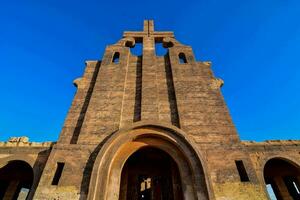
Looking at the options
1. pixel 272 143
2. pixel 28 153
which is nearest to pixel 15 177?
pixel 28 153

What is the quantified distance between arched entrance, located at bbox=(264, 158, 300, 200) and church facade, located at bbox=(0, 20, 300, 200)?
0.18ft

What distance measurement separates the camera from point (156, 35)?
16.1 m

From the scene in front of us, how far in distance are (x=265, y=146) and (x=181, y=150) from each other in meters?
4.94

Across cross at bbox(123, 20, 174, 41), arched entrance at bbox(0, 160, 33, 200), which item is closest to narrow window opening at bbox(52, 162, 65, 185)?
arched entrance at bbox(0, 160, 33, 200)

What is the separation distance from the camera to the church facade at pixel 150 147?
27.0 ft

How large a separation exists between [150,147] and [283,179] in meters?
8.65

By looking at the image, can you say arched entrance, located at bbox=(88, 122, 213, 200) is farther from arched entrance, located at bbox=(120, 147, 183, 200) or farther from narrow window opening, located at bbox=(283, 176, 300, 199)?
narrow window opening, located at bbox=(283, 176, 300, 199)

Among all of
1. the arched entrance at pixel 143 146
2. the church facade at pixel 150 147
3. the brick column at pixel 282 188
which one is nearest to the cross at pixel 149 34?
the church facade at pixel 150 147

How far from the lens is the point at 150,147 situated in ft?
33.7

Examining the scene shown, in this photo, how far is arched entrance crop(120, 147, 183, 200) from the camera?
10.6 m

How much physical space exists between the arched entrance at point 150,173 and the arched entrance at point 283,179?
6039 mm

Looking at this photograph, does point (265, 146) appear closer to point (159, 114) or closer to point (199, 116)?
point (199, 116)

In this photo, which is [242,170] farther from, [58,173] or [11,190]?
[11,190]

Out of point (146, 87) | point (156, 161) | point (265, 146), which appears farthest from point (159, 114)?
point (265, 146)
